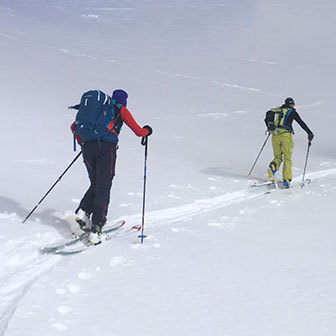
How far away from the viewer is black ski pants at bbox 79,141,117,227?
5.11m

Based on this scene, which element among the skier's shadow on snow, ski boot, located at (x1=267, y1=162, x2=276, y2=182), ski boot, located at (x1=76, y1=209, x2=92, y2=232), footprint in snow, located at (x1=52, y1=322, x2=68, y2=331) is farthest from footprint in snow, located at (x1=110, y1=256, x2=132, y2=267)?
ski boot, located at (x1=267, y1=162, x2=276, y2=182)

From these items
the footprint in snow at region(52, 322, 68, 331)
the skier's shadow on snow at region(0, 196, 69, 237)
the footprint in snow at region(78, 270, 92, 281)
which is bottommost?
the skier's shadow on snow at region(0, 196, 69, 237)

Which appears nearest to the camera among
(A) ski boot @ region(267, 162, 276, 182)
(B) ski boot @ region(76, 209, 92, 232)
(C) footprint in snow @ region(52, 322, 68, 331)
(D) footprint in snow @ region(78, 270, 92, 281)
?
(C) footprint in snow @ region(52, 322, 68, 331)

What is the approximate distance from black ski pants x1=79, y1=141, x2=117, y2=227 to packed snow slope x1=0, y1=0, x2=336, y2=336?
396 millimetres

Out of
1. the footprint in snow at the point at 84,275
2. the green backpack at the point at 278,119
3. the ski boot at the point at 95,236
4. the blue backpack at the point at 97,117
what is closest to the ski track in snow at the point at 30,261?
the footprint in snow at the point at 84,275

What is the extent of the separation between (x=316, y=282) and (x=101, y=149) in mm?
2589

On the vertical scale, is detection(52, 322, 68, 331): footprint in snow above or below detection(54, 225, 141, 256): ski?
above

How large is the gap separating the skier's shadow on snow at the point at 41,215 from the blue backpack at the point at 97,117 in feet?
4.00

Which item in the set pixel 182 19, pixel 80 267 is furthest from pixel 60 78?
pixel 182 19

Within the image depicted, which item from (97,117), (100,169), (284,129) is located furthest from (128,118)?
(284,129)

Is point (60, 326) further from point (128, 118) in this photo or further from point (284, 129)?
point (284, 129)

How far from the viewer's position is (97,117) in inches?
193

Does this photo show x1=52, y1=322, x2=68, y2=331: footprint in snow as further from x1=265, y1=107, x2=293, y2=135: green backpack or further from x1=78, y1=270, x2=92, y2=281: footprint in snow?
x1=265, y1=107, x2=293, y2=135: green backpack

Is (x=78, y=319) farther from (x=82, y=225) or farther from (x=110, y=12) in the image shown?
(x=110, y=12)
